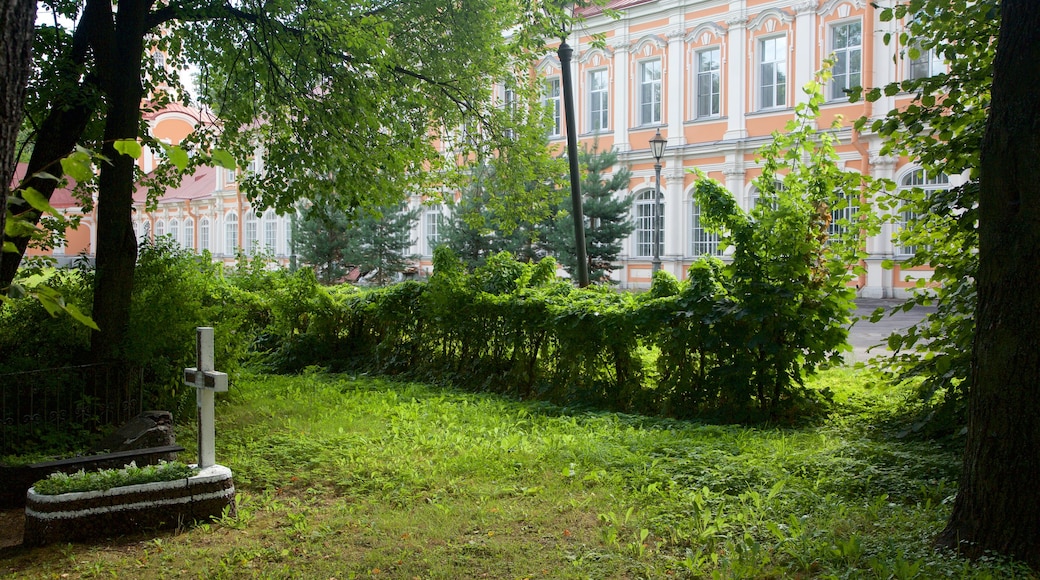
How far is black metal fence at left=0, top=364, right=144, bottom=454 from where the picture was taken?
23.1ft

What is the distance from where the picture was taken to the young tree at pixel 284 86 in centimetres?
785

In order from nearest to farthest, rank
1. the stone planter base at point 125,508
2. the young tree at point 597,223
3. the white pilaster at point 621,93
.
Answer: the stone planter base at point 125,508 → the young tree at point 597,223 → the white pilaster at point 621,93

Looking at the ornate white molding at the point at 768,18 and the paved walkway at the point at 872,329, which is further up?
the ornate white molding at the point at 768,18

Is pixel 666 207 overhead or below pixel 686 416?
overhead

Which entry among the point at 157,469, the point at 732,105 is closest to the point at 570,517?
the point at 157,469

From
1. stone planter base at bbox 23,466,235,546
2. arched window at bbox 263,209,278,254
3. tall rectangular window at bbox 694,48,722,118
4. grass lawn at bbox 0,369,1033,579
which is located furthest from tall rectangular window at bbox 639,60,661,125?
stone planter base at bbox 23,466,235,546

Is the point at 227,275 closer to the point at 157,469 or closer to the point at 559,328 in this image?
the point at 559,328

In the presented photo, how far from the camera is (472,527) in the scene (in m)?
4.99

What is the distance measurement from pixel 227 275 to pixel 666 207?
19.2 meters

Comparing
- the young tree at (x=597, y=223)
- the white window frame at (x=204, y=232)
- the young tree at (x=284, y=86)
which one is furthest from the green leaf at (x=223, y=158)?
the white window frame at (x=204, y=232)

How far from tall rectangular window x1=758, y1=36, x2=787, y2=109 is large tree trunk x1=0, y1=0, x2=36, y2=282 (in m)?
27.9

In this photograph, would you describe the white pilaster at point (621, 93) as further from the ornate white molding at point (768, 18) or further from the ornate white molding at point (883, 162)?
the ornate white molding at point (883, 162)

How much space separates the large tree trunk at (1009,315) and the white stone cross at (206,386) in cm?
427

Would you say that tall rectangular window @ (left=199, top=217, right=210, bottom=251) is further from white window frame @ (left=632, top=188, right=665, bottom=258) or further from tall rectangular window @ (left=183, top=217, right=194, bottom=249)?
white window frame @ (left=632, top=188, right=665, bottom=258)
